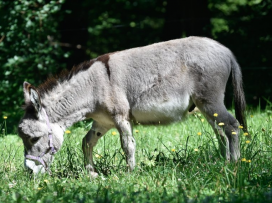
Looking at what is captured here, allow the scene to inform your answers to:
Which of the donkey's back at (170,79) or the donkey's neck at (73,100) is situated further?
the donkey's neck at (73,100)

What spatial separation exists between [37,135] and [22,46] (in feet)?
12.4

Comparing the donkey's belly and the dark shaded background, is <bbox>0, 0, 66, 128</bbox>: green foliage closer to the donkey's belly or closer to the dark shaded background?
the dark shaded background

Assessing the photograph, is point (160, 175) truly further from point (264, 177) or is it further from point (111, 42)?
point (111, 42)

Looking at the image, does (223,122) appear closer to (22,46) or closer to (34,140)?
(34,140)

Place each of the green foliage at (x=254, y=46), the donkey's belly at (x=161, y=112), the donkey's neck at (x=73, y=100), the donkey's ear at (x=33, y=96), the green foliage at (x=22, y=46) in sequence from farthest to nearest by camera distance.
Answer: the green foliage at (x=254, y=46) → the green foliage at (x=22, y=46) → the donkey's neck at (x=73, y=100) → the donkey's belly at (x=161, y=112) → the donkey's ear at (x=33, y=96)

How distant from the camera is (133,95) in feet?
A: 16.0

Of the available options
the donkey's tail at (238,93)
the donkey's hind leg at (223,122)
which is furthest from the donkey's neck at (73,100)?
the donkey's tail at (238,93)

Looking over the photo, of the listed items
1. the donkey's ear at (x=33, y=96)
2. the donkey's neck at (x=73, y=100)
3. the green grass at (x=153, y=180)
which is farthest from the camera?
the donkey's neck at (x=73, y=100)

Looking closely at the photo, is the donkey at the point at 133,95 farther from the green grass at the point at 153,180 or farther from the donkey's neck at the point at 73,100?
the green grass at the point at 153,180

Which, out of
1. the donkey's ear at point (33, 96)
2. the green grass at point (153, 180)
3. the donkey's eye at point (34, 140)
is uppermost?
the donkey's ear at point (33, 96)

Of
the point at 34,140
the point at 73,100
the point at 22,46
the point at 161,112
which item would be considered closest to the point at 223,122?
the point at 161,112

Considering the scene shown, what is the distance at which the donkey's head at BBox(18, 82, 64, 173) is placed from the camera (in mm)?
4691

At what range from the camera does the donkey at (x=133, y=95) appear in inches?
187

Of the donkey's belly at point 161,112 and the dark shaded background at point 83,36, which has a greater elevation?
the dark shaded background at point 83,36
